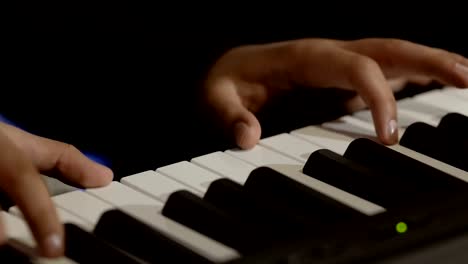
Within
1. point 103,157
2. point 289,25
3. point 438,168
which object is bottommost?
point 103,157

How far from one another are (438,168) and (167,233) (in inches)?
12.3

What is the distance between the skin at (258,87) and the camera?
30.8 inches

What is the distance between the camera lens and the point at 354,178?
2.88 feet

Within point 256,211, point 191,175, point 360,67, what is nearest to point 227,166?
point 191,175

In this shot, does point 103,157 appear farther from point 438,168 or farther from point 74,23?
point 438,168

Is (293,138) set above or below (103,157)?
above

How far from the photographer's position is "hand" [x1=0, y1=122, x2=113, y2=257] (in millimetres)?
730

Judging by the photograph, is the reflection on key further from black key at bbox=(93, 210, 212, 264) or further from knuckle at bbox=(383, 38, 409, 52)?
black key at bbox=(93, 210, 212, 264)

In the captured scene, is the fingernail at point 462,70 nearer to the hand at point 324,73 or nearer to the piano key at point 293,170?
the hand at point 324,73

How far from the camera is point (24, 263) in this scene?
2.37ft

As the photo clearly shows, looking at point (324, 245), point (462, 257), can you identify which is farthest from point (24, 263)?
point (462, 257)

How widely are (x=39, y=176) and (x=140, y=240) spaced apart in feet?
0.40

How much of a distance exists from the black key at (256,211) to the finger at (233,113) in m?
0.16

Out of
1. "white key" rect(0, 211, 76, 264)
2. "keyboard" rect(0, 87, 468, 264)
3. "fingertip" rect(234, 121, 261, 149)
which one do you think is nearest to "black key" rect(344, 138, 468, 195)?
"keyboard" rect(0, 87, 468, 264)
